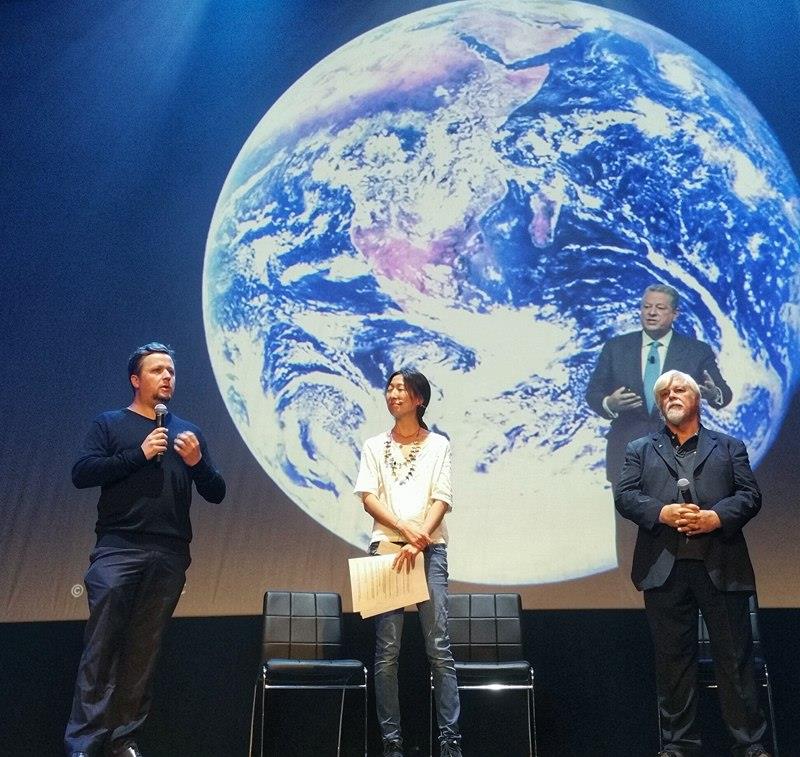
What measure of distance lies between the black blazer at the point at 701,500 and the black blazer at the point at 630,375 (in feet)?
2.93

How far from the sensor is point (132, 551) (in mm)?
3438

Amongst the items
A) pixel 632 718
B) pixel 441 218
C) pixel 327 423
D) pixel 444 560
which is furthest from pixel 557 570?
pixel 441 218

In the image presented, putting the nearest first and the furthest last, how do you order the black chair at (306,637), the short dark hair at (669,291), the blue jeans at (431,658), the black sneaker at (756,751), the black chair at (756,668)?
the black sneaker at (756,751)
the blue jeans at (431,658)
the black chair at (756,668)
the black chair at (306,637)
the short dark hair at (669,291)

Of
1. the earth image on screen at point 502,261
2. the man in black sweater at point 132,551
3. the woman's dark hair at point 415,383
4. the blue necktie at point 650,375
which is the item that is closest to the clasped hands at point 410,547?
the woman's dark hair at point 415,383

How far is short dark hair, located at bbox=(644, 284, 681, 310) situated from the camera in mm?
4762

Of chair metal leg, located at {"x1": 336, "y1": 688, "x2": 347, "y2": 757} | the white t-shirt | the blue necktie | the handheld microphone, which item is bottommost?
chair metal leg, located at {"x1": 336, "y1": 688, "x2": 347, "y2": 757}

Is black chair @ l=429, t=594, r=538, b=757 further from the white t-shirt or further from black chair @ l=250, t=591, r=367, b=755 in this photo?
the white t-shirt

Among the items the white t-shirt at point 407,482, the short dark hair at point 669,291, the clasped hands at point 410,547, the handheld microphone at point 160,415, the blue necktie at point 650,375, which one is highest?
the short dark hair at point 669,291

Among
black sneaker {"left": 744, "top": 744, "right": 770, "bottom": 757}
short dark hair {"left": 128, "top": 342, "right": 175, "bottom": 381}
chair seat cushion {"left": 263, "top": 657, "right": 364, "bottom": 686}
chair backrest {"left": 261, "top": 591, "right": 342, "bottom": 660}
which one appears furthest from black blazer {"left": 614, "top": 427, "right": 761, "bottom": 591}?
short dark hair {"left": 128, "top": 342, "right": 175, "bottom": 381}

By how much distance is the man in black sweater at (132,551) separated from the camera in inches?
130

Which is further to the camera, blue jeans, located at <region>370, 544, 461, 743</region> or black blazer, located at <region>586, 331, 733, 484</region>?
black blazer, located at <region>586, 331, 733, 484</region>

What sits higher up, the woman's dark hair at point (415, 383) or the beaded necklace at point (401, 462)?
the woman's dark hair at point (415, 383)

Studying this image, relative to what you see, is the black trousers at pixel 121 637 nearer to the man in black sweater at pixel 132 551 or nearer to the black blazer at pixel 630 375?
the man in black sweater at pixel 132 551

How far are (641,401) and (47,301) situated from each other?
3.18 meters
